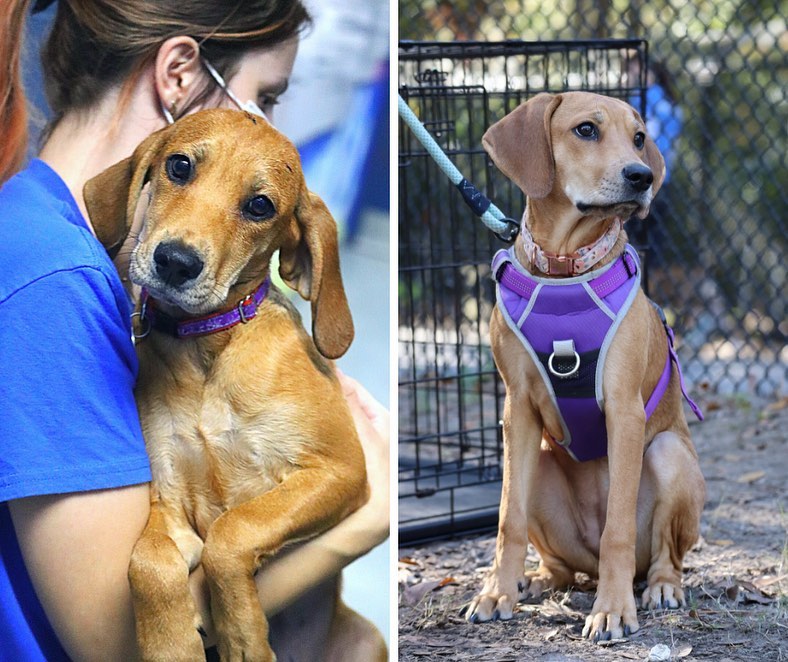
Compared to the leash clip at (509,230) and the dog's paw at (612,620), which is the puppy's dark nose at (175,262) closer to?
the leash clip at (509,230)

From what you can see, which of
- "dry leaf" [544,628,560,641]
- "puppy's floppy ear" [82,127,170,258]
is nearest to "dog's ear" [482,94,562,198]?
"dry leaf" [544,628,560,641]

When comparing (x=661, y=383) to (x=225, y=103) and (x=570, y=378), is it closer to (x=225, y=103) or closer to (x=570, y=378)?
(x=570, y=378)

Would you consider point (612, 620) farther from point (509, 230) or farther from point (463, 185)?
point (463, 185)

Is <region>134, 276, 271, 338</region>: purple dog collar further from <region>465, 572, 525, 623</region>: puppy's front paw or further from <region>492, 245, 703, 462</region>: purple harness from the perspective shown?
<region>465, 572, 525, 623</region>: puppy's front paw

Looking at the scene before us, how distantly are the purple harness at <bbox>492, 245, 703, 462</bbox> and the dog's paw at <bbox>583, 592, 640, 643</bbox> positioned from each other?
53cm

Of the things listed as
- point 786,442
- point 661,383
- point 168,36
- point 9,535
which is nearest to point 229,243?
point 168,36

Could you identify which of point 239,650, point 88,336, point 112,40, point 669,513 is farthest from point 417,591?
point 112,40

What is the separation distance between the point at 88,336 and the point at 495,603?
1.75m

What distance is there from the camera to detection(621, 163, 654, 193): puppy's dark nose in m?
3.27

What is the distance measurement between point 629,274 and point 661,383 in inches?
16.3

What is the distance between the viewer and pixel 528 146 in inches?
134

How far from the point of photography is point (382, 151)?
7.43 ft

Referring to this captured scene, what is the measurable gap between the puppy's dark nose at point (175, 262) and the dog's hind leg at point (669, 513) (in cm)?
194

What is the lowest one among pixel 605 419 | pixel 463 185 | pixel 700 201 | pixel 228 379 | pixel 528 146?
pixel 605 419
